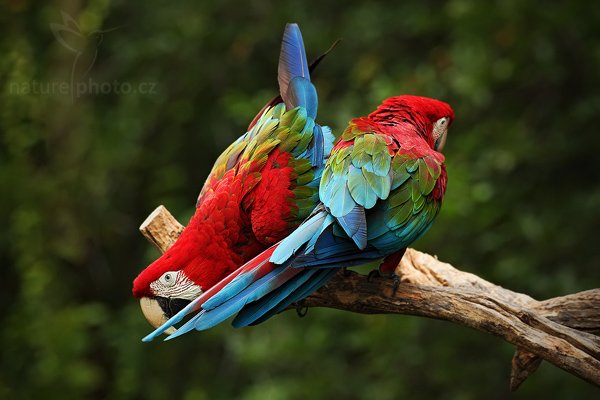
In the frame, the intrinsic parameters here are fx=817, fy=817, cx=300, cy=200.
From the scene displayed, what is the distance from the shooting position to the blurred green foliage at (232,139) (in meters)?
3.97

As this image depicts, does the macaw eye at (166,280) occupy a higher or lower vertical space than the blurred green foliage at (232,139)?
higher

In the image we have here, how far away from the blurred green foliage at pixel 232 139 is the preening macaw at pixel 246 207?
116 cm

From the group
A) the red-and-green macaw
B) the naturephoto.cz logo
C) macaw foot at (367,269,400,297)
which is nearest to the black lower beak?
the red-and-green macaw

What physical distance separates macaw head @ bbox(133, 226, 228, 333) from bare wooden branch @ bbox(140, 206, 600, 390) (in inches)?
13.0

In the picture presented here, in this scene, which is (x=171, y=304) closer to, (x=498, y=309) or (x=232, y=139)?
(x=498, y=309)

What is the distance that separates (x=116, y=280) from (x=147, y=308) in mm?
2874

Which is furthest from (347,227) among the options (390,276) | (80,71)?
(80,71)

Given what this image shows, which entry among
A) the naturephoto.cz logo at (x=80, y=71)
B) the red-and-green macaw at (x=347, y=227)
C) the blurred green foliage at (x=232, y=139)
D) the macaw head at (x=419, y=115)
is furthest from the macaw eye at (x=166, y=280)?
the naturephoto.cz logo at (x=80, y=71)

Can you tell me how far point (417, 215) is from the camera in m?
2.35

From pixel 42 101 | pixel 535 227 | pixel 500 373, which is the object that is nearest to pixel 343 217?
pixel 535 227

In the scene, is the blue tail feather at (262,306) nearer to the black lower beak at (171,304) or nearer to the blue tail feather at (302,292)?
the blue tail feather at (302,292)

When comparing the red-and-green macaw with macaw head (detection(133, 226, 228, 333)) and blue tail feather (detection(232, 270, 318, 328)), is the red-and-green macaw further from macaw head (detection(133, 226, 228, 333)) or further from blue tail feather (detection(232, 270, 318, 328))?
macaw head (detection(133, 226, 228, 333))

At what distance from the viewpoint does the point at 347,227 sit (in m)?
2.17

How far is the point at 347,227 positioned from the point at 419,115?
673mm
